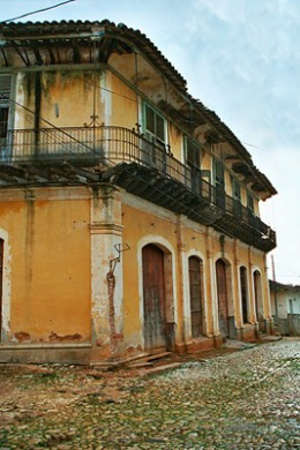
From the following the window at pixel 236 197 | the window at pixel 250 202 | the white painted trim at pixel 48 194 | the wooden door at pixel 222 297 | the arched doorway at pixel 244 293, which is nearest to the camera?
the white painted trim at pixel 48 194

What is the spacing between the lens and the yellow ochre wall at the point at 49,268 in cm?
990

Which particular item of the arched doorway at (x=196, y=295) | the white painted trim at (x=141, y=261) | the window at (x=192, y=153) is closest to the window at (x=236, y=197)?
the window at (x=192, y=153)

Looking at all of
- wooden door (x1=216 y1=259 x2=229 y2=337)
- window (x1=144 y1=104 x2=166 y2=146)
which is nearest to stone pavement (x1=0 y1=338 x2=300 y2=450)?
window (x1=144 y1=104 x2=166 y2=146)

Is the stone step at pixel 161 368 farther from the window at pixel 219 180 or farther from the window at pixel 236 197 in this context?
the window at pixel 236 197

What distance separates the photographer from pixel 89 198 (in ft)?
34.0

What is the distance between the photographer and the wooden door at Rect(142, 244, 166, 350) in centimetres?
1189

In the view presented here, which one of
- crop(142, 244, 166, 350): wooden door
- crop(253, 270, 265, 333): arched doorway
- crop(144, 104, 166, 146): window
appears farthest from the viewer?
crop(253, 270, 265, 333): arched doorway

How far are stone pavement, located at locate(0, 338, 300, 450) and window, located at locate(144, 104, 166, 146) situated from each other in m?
6.39

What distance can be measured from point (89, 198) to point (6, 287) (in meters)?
2.78

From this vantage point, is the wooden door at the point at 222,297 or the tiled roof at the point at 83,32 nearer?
the tiled roof at the point at 83,32

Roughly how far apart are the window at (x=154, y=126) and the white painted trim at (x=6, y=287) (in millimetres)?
4831

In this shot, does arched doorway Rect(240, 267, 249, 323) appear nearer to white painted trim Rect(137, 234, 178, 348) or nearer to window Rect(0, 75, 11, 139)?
white painted trim Rect(137, 234, 178, 348)

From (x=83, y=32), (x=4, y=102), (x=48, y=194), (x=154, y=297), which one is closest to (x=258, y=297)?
(x=154, y=297)

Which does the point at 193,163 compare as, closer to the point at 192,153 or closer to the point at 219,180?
the point at 192,153
